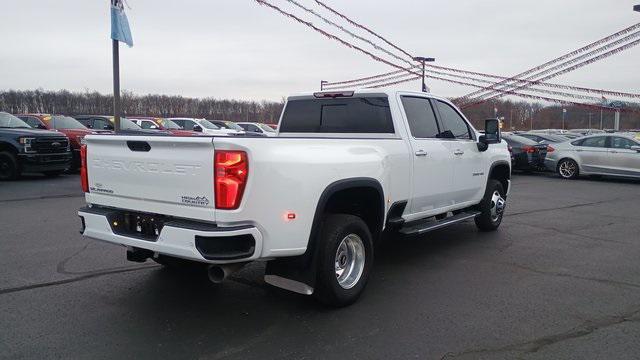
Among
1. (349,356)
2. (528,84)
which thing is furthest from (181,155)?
(528,84)

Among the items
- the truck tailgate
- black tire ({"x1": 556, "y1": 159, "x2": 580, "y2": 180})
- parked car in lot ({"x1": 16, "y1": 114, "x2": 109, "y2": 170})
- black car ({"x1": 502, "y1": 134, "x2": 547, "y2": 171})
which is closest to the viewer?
the truck tailgate

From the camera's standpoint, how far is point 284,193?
3904 millimetres

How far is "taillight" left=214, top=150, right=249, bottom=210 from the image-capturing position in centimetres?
366

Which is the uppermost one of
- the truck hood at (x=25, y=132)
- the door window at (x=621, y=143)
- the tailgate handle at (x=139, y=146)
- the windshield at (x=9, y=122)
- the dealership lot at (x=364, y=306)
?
the windshield at (x=9, y=122)

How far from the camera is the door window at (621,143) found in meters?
15.9

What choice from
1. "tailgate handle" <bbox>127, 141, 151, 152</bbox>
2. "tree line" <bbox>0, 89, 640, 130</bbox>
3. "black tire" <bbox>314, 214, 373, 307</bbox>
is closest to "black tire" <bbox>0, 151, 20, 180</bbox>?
"tailgate handle" <bbox>127, 141, 151, 152</bbox>

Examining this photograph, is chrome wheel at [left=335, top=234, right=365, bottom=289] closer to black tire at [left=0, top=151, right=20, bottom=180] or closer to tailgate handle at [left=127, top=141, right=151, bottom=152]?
tailgate handle at [left=127, top=141, right=151, bottom=152]

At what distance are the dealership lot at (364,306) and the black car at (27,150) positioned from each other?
7.10m

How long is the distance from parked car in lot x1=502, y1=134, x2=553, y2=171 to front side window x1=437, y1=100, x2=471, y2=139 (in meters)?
12.0

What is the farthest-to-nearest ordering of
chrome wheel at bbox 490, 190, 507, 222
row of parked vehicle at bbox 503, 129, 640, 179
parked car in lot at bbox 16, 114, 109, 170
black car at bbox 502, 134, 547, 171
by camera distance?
black car at bbox 502, 134, 547, 171, row of parked vehicle at bbox 503, 129, 640, 179, parked car in lot at bbox 16, 114, 109, 170, chrome wheel at bbox 490, 190, 507, 222

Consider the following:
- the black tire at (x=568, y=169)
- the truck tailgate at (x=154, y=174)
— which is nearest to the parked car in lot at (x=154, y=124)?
the black tire at (x=568, y=169)

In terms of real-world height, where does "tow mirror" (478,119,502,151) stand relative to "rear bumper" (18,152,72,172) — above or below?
above

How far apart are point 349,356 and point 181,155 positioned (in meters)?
1.88

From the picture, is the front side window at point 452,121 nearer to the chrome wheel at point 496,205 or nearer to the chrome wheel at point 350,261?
the chrome wheel at point 496,205
